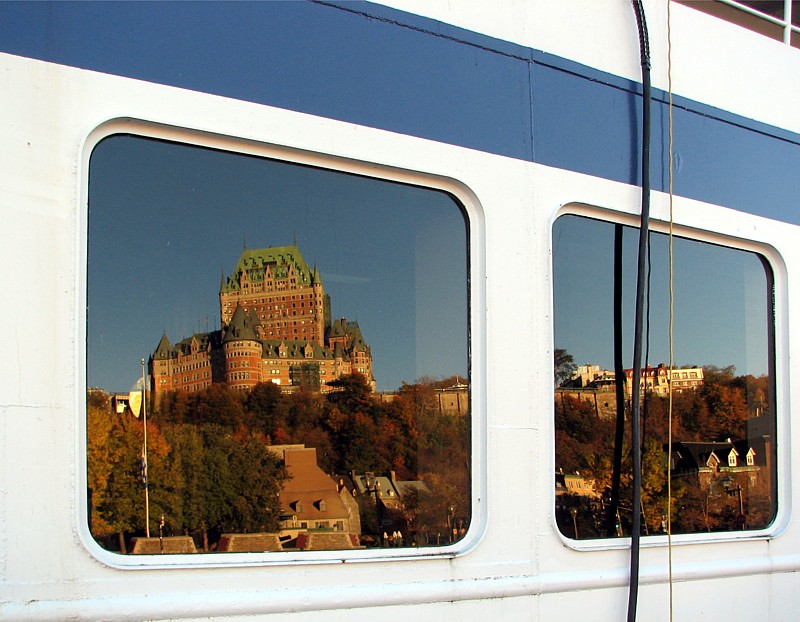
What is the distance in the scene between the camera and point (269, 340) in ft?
7.17

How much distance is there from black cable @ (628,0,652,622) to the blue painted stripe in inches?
2.6

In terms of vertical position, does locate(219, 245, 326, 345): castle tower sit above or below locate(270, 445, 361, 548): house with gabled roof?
above

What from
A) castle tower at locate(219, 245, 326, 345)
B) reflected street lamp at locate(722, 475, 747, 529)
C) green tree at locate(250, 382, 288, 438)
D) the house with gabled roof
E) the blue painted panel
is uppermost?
the blue painted panel

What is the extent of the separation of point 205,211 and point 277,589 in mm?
878

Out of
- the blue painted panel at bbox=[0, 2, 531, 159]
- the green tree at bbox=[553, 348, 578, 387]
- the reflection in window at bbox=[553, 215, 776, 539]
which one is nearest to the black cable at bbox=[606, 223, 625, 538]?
the reflection in window at bbox=[553, 215, 776, 539]

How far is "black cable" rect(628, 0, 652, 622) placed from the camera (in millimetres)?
2607

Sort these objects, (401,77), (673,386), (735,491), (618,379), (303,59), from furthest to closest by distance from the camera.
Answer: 1. (735,491)
2. (673,386)
3. (618,379)
4. (401,77)
5. (303,59)

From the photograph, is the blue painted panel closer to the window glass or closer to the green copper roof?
the window glass

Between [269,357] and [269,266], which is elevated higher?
[269,266]

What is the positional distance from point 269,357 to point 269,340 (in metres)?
0.04

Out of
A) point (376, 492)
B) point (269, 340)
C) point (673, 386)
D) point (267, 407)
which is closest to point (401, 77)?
point (269, 340)

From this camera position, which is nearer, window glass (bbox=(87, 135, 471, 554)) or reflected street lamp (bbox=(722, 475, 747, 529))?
window glass (bbox=(87, 135, 471, 554))

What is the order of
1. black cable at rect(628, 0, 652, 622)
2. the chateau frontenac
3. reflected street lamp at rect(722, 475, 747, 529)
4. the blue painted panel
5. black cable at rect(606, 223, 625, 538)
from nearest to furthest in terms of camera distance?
the blue painted panel
the chateau frontenac
black cable at rect(628, 0, 652, 622)
black cable at rect(606, 223, 625, 538)
reflected street lamp at rect(722, 475, 747, 529)

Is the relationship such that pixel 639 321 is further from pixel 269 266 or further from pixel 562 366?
pixel 269 266
